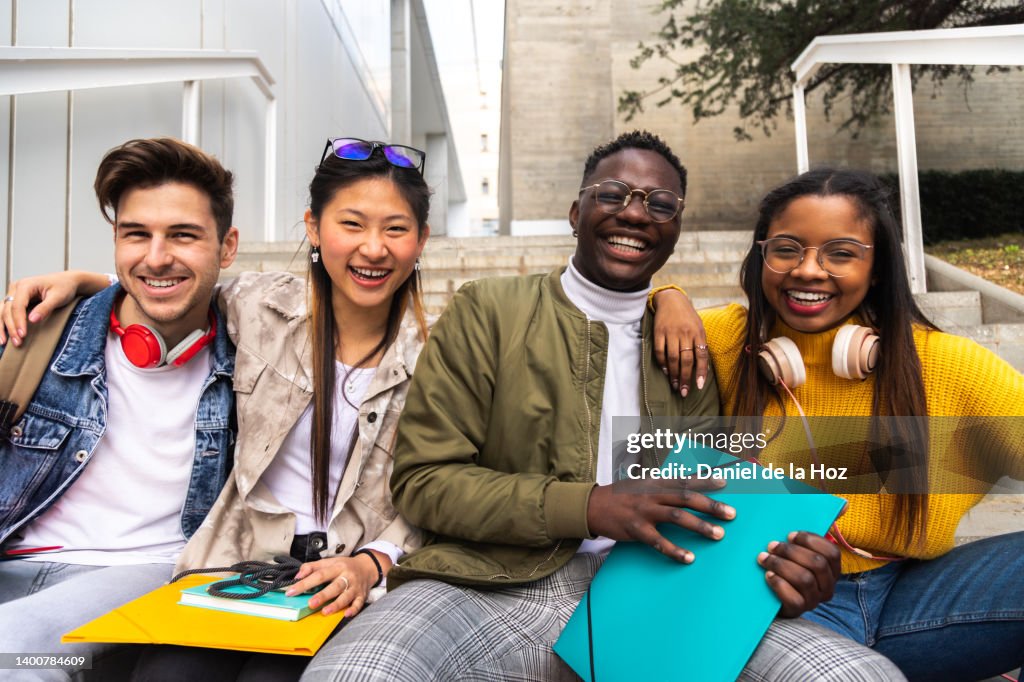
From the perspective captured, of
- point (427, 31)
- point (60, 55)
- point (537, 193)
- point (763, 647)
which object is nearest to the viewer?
point (763, 647)

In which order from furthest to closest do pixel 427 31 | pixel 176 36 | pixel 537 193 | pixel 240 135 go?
pixel 427 31 < pixel 537 193 < pixel 240 135 < pixel 176 36

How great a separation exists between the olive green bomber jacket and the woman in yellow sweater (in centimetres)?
26

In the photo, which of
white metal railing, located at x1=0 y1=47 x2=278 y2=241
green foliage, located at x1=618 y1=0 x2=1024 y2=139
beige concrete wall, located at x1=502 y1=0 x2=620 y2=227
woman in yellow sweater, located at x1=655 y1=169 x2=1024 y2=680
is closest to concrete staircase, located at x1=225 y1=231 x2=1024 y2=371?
white metal railing, located at x1=0 y1=47 x2=278 y2=241

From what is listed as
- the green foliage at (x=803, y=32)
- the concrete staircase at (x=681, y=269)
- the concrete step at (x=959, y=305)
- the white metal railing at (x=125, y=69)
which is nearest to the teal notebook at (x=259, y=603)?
the white metal railing at (x=125, y=69)

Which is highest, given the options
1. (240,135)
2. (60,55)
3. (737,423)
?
(240,135)

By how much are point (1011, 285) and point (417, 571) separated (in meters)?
5.62

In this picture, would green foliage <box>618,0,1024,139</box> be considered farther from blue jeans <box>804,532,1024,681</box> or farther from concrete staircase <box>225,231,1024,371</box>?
blue jeans <box>804,532,1024,681</box>

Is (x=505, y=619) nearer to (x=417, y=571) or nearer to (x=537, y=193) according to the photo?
(x=417, y=571)

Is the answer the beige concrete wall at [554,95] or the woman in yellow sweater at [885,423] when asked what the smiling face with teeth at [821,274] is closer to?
the woman in yellow sweater at [885,423]

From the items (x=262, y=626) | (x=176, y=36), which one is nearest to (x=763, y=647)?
(x=262, y=626)

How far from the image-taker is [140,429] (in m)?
2.12

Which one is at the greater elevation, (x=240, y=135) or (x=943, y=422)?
(x=240, y=135)

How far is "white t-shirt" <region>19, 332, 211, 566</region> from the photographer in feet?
6.64

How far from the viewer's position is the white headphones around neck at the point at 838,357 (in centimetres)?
176
